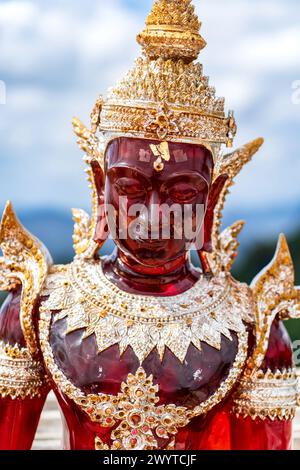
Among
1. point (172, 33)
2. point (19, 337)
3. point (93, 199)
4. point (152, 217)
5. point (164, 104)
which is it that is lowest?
point (19, 337)

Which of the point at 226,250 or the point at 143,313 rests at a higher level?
the point at 226,250

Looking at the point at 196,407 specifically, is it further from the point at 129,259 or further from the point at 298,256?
the point at 298,256

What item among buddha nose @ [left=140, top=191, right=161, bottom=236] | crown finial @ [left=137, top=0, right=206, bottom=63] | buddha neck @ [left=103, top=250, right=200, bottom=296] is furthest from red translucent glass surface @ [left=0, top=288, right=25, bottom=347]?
crown finial @ [left=137, top=0, right=206, bottom=63]

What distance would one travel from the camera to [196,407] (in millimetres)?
2787

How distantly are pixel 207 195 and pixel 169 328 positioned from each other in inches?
13.2

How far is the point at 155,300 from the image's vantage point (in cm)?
283

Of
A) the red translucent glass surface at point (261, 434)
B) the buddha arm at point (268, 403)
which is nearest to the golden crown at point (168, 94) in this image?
the buddha arm at point (268, 403)

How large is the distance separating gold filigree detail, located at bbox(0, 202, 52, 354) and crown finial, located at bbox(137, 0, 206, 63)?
1.80 feet

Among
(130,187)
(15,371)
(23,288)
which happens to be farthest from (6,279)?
(130,187)

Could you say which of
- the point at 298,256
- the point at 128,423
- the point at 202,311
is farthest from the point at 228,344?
the point at 298,256

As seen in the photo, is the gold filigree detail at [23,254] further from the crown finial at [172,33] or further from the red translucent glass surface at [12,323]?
the crown finial at [172,33]

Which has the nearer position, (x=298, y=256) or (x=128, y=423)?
(x=128, y=423)

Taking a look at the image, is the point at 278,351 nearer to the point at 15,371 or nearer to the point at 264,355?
the point at 264,355

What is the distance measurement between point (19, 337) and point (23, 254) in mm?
218
